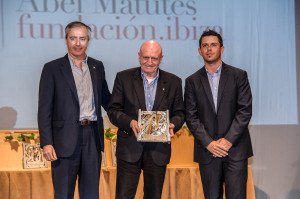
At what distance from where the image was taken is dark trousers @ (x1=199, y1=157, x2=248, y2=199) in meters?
2.95

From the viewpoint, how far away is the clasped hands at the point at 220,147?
2.91 metres

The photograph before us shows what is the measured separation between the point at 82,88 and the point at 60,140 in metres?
0.44

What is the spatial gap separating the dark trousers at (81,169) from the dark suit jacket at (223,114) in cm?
81

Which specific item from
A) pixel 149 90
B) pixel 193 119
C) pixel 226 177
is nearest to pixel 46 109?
pixel 149 90

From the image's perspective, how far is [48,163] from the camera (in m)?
3.95

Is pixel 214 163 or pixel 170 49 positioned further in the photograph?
pixel 170 49

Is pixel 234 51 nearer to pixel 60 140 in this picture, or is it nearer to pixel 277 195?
pixel 277 195

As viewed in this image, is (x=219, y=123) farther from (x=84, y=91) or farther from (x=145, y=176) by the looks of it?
(x=84, y=91)

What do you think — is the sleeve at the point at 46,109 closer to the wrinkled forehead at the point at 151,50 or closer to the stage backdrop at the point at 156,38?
the wrinkled forehead at the point at 151,50

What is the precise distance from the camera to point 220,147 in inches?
114

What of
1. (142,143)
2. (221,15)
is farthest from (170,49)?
(142,143)

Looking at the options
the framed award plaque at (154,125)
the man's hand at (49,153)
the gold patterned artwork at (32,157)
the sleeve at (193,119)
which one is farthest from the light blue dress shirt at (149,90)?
the gold patterned artwork at (32,157)

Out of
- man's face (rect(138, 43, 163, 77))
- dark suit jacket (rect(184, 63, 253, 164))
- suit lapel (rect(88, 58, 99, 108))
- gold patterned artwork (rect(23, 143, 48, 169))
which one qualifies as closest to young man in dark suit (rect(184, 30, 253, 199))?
dark suit jacket (rect(184, 63, 253, 164))

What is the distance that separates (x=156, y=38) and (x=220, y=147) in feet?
7.29
